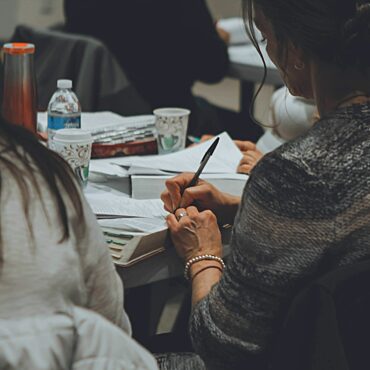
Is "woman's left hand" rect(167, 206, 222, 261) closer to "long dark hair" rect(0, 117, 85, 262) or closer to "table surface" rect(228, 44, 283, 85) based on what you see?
"long dark hair" rect(0, 117, 85, 262)

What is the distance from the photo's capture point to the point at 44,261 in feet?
2.76

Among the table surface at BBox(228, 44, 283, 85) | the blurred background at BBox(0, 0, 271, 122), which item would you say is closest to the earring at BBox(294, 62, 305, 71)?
the table surface at BBox(228, 44, 283, 85)

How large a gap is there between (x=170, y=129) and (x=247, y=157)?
8.4 inches

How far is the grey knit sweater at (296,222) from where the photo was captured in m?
1.06

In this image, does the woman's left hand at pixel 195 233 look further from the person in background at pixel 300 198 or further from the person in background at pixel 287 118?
the person in background at pixel 287 118

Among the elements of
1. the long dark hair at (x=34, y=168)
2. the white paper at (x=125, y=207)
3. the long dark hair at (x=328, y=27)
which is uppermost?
the long dark hair at (x=328, y=27)

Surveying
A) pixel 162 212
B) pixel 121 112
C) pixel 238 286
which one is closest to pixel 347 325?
pixel 238 286

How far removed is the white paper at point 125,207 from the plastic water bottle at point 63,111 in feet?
0.81

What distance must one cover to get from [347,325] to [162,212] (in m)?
0.59

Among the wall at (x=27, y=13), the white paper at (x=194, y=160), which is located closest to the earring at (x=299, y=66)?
the white paper at (x=194, y=160)

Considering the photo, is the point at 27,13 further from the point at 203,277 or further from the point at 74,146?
the point at 203,277

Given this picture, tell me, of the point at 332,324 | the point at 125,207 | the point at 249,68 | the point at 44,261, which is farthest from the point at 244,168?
the point at 249,68

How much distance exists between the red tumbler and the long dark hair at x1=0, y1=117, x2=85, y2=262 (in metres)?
0.81

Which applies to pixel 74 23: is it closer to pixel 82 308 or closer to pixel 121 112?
pixel 121 112
